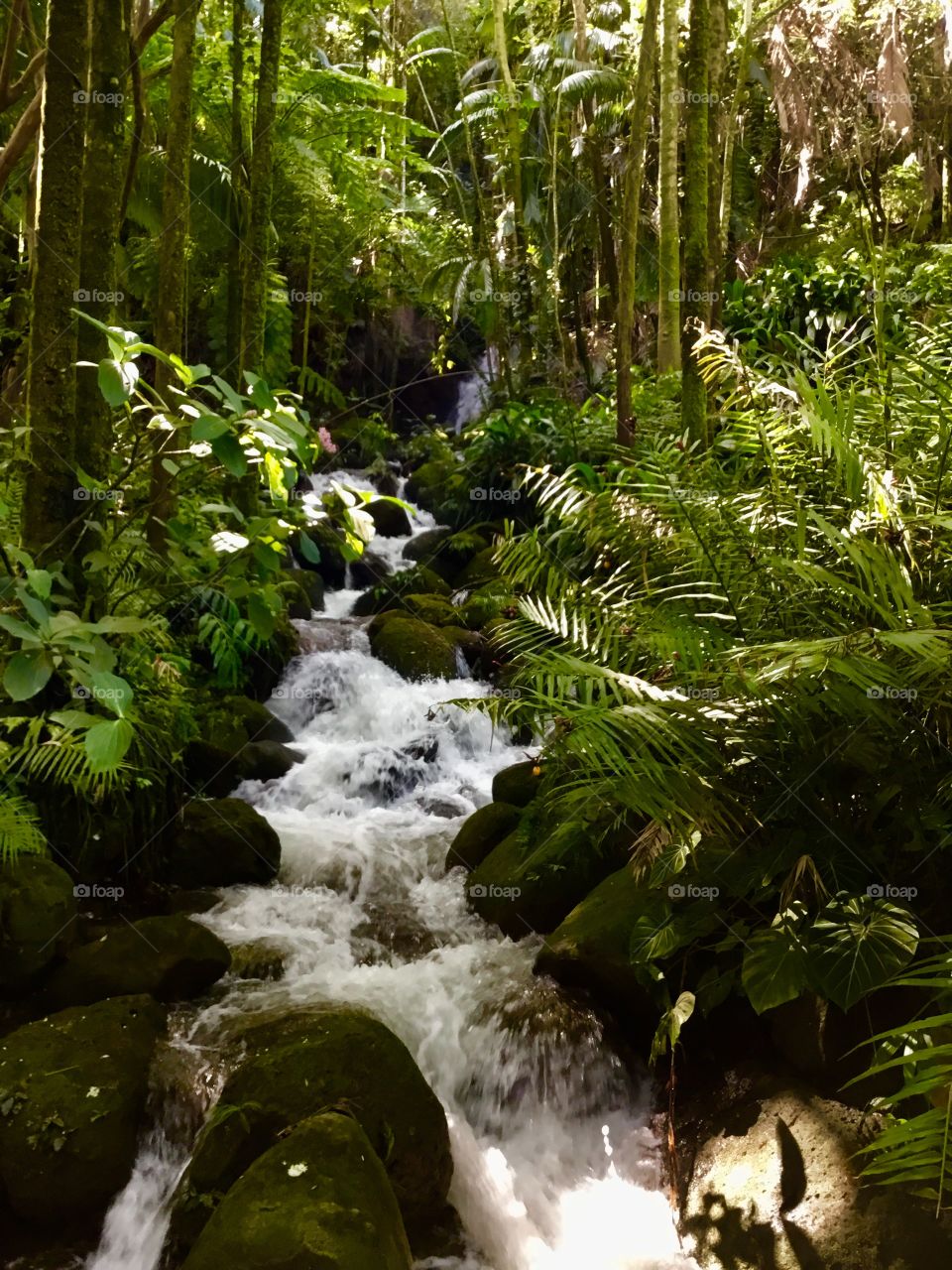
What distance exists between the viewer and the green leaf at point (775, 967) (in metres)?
2.65

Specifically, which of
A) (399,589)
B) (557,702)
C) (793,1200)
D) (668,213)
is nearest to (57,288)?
(557,702)

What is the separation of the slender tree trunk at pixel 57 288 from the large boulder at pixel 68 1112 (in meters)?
1.72

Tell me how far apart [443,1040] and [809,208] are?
15.7 metres

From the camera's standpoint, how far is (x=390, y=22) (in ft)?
60.3

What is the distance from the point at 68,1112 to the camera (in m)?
3.01

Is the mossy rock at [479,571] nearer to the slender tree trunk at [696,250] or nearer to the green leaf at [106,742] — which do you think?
the slender tree trunk at [696,250]

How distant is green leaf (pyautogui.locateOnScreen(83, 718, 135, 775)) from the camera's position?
1.67 m

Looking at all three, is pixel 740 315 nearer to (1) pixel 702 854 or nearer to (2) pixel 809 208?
(1) pixel 702 854

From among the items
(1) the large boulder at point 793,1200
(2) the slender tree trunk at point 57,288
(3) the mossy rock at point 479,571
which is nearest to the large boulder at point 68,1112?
(2) the slender tree trunk at point 57,288

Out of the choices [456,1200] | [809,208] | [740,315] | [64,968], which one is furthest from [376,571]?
[809,208]

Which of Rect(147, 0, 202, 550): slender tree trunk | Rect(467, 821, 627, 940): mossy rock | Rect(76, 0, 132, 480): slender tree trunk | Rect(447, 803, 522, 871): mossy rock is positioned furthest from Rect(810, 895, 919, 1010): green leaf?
Rect(147, 0, 202, 550): slender tree trunk

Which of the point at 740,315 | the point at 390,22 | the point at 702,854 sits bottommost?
the point at 702,854

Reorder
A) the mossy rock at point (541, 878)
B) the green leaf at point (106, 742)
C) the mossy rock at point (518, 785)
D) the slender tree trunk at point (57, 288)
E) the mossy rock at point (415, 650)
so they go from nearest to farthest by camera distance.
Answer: the green leaf at point (106, 742), the slender tree trunk at point (57, 288), the mossy rock at point (541, 878), the mossy rock at point (518, 785), the mossy rock at point (415, 650)

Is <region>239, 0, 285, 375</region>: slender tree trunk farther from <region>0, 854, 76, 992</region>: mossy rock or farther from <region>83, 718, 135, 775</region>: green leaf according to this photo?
<region>83, 718, 135, 775</region>: green leaf
